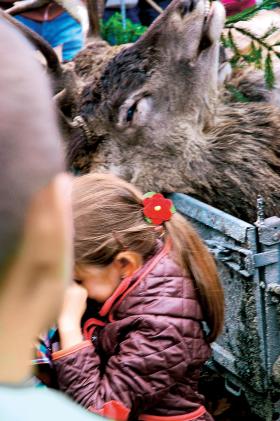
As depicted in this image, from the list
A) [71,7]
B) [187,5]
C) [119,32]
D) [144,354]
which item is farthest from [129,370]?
[71,7]

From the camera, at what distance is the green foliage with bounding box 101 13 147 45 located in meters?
4.84

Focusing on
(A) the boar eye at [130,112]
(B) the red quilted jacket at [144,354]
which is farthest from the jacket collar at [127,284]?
(A) the boar eye at [130,112]

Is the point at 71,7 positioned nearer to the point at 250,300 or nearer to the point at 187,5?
the point at 187,5

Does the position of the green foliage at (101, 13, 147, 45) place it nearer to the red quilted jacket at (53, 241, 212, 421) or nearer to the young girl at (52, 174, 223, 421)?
the young girl at (52, 174, 223, 421)

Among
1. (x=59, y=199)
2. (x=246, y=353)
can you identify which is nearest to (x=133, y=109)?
(x=246, y=353)

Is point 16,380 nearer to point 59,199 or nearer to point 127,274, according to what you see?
point 59,199

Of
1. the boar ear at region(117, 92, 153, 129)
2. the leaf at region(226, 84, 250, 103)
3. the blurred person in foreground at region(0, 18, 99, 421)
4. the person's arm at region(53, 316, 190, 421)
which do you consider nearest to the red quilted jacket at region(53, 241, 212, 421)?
the person's arm at region(53, 316, 190, 421)

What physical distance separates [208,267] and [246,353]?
2.60 ft

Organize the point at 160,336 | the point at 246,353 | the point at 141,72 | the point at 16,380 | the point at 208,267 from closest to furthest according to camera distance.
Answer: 1. the point at 16,380
2. the point at 160,336
3. the point at 208,267
4. the point at 246,353
5. the point at 141,72

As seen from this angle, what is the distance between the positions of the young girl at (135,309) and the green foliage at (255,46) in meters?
1.77

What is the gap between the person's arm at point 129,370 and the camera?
7.67 ft

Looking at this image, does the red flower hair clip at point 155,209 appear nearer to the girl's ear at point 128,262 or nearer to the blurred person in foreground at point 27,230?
the girl's ear at point 128,262

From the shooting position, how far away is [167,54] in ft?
13.3

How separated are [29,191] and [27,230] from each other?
39mm
